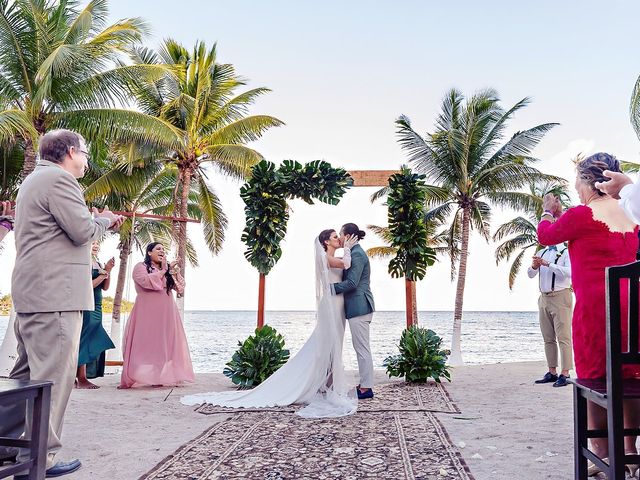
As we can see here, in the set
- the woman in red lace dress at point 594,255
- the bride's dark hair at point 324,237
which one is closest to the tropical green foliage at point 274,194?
the bride's dark hair at point 324,237

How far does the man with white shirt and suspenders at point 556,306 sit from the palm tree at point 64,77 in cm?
988

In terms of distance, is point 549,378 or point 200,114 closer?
point 549,378

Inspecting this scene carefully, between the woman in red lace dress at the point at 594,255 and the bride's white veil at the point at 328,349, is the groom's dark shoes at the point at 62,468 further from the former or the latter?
the woman in red lace dress at the point at 594,255

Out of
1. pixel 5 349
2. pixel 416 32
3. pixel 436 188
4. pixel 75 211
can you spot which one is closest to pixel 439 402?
pixel 75 211

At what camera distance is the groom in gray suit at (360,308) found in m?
6.50

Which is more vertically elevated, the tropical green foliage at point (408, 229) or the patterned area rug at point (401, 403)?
the tropical green foliage at point (408, 229)

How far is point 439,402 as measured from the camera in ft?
20.1

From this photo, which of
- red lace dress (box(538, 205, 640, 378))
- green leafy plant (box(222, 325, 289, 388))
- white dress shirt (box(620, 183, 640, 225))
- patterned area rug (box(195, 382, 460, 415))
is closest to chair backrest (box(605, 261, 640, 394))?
white dress shirt (box(620, 183, 640, 225))

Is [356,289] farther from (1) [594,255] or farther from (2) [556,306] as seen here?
(1) [594,255]

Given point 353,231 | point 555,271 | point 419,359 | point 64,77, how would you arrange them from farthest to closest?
point 64,77
point 419,359
point 555,271
point 353,231

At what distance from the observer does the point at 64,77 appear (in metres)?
12.9

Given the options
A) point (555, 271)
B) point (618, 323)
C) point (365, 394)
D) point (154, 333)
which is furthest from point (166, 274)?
point (618, 323)

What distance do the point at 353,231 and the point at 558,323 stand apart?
3.08 meters

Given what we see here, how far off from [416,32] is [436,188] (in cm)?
548
